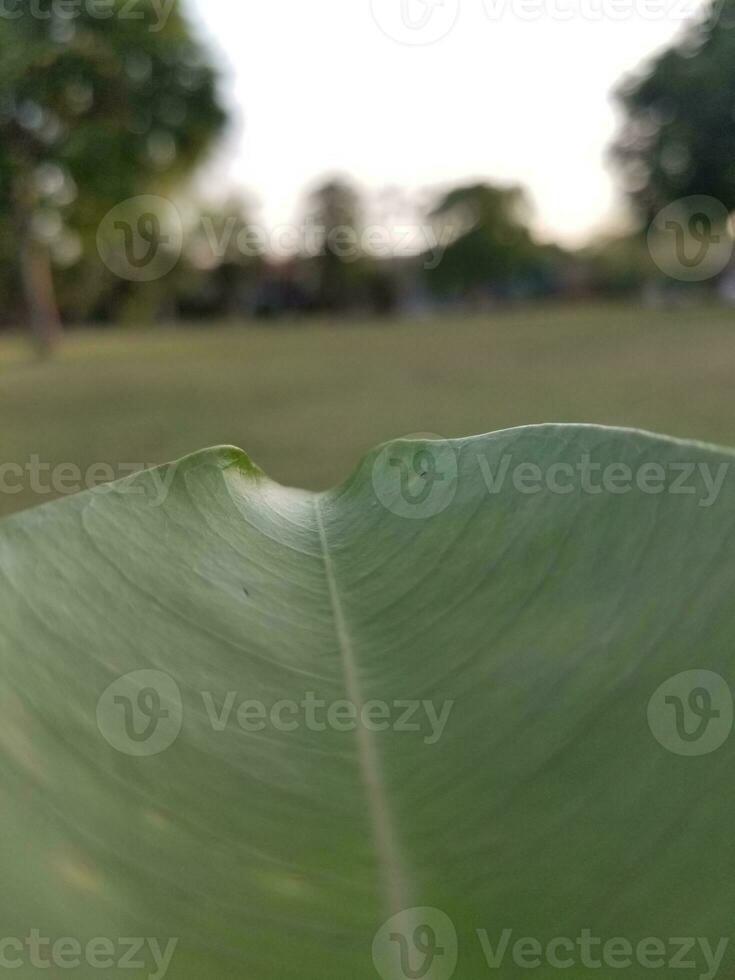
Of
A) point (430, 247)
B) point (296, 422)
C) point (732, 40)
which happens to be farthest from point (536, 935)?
point (430, 247)

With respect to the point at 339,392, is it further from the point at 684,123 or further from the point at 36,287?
the point at 36,287

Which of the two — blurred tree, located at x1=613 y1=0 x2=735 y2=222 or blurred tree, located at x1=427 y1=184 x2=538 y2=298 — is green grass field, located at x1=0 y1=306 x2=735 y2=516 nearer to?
blurred tree, located at x1=613 y1=0 x2=735 y2=222

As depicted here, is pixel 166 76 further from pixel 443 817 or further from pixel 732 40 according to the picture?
pixel 443 817

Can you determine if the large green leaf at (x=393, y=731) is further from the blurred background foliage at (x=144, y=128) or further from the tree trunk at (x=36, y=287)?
the tree trunk at (x=36, y=287)

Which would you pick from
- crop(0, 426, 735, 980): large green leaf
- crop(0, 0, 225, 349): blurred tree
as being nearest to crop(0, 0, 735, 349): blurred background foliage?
crop(0, 0, 225, 349): blurred tree

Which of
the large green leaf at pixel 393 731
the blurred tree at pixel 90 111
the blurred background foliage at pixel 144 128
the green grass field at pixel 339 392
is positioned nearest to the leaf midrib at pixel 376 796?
the large green leaf at pixel 393 731

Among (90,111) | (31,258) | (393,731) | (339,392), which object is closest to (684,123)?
(339,392)

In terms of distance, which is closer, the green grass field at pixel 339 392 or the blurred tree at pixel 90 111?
the green grass field at pixel 339 392
